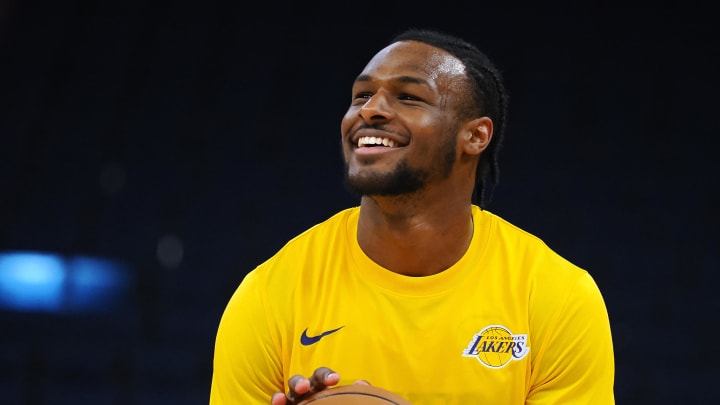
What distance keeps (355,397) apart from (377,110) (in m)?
0.62

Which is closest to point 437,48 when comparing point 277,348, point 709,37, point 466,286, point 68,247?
point 466,286

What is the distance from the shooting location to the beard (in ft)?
6.78

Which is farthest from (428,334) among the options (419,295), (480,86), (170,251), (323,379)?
(170,251)

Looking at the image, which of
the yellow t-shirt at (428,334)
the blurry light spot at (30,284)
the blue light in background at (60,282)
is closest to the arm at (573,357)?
the yellow t-shirt at (428,334)

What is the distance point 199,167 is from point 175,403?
137 cm

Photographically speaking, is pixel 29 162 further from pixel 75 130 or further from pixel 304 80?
pixel 304 80

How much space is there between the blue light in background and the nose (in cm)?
309

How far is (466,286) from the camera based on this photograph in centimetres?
219

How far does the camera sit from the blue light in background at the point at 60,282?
15.8 ft

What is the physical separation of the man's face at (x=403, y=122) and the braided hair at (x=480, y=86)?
0.12ft

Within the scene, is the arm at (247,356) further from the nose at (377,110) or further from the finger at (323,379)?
the nose at (377,110)

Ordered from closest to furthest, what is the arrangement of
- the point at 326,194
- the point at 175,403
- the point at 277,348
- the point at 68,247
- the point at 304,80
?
the point at 277,348 < the point at 175,403 < the point at 68,247 < the point at 326,194 < the point at 304,80

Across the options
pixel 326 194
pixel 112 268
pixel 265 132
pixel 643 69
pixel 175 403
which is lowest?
pixel 175 403

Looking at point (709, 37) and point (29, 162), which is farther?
point (709, 37)
